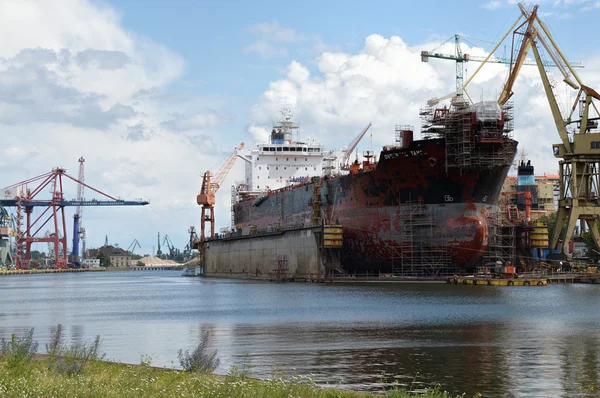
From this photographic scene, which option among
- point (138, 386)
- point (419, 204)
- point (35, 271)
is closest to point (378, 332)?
point (138, 386)

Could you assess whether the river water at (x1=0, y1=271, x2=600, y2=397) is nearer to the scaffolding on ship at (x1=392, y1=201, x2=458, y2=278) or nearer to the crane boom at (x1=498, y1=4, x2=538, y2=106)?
the scaffolding on ship at (x1=392, y1=201, x2=458, y2=278)

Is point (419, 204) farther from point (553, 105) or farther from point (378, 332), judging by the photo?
point (378, 332)

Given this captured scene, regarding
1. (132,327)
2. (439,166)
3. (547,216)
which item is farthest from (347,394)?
(547,216)

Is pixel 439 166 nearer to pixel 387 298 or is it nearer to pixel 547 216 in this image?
pixel 387 298

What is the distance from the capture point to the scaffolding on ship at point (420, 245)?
141 feet

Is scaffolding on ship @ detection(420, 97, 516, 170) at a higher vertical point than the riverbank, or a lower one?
higher

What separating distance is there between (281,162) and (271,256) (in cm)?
1547

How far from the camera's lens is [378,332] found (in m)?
22.8

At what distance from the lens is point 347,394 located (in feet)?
38.0

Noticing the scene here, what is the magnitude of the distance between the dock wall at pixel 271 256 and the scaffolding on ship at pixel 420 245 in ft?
19.4

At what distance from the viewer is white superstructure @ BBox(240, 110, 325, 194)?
67.7m

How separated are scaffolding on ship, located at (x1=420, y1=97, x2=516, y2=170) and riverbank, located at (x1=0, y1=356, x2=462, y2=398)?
96.9ft

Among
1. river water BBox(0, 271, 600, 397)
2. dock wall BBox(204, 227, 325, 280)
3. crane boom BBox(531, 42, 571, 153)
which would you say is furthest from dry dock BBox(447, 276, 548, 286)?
crane boom BBox(531, 42, 571, 153)

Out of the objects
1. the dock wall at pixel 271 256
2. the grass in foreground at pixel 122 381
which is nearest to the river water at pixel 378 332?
the grass in foreground at pixel 122 381
